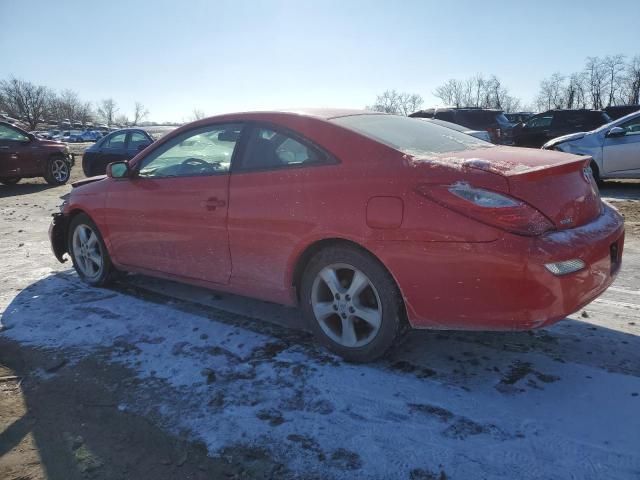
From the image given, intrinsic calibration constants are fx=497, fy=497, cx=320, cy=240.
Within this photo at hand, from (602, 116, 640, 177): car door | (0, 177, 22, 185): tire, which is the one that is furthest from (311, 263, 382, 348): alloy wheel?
(0, 177, 22, 185): tire

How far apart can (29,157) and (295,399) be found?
1292 centimetres

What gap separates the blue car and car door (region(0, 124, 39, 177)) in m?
1.29

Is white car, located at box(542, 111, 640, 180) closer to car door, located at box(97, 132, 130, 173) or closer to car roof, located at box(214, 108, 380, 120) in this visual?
car roof, located at box(214, 108, 380, 120)

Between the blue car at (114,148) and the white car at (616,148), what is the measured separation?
1035cm

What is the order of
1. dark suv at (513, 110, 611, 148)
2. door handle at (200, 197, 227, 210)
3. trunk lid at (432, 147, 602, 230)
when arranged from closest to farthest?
trunk lid at (432, 147, 602, 230), door handle at (200, 197, 227, 210), dark suv at (513, 110, 611, 148)

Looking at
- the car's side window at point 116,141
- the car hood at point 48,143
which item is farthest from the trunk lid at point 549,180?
the car hood at point 48,143

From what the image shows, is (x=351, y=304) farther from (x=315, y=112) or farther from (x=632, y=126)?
(x=632, y=126)

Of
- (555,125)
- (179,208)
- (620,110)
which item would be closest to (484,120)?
(555,125)

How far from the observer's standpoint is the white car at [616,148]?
951 centimetres

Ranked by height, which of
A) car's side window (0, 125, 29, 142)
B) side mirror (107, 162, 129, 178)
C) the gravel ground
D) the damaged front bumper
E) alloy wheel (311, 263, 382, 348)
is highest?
car's side window (0, 125, 29, 142)

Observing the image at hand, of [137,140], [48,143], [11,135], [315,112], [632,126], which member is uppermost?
[11,135]

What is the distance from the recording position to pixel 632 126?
31.5ft

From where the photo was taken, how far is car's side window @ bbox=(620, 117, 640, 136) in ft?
31.4

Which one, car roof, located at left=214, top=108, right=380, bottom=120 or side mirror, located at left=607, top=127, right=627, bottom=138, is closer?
car roof, located at left=214, top=108, right=380, bottom=120
